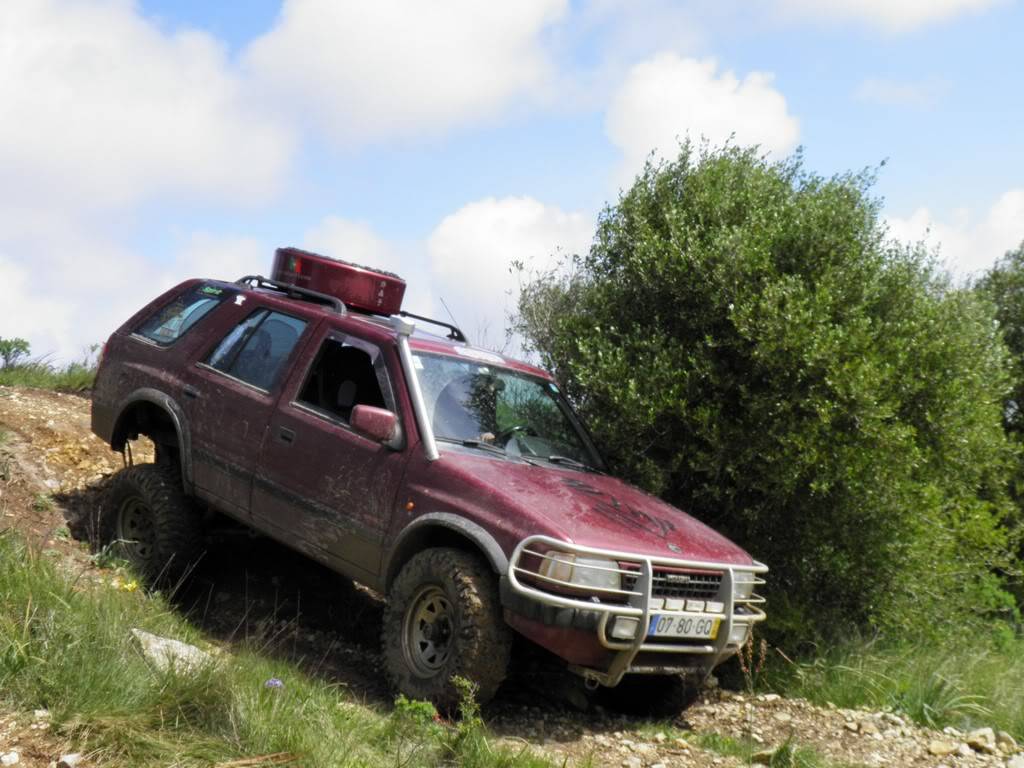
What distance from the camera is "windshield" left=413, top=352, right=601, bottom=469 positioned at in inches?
245

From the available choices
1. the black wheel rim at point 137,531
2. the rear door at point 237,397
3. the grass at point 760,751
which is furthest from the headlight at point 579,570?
the black wheel rim at point 137,531

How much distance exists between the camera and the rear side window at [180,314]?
24.8 feet

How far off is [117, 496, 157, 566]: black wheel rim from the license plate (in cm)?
345

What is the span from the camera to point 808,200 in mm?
8734

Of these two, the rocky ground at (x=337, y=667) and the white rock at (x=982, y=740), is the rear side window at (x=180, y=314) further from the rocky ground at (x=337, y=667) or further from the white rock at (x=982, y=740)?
the white rock at (x=982, y=740)

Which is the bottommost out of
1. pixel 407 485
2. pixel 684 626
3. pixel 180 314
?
pixel 684 626

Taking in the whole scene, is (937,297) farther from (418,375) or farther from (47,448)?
(47,448)

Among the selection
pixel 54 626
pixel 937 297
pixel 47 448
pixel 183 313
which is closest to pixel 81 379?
pixel 47 448

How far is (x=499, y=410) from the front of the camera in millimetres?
6609

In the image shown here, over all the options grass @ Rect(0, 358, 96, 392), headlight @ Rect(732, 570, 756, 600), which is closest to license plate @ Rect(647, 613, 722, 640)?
headlight @ Rect(732, 570, 756, 600)

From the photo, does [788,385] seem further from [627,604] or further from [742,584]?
[627,604]

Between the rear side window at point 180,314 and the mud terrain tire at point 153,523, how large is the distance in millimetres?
906

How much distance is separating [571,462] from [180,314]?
9.75 feet

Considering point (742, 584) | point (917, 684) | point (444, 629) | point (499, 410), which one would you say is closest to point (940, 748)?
point (917, 684)
